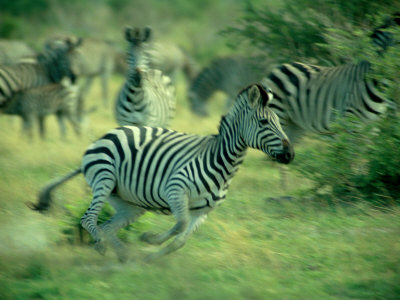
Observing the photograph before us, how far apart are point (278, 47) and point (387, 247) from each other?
5.33m

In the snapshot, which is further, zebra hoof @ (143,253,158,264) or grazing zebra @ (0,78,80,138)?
grazing zebra @ (0,78,80,138)

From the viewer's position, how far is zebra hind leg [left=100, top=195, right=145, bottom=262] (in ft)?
18.4

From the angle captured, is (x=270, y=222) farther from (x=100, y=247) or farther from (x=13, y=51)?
(x=13, y=51)

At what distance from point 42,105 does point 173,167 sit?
246 inches

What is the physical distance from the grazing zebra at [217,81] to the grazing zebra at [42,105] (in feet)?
17.2

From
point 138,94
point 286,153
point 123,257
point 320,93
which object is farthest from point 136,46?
point 286,153

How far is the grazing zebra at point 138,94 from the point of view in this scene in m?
8.80

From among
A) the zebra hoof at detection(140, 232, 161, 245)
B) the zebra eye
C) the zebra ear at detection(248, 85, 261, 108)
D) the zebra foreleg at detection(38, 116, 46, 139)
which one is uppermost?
the zebra ear at detection(248, 85, 261, 108)

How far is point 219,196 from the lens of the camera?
543 cm

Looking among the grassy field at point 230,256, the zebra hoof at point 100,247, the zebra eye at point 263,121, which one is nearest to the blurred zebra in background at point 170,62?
the grassy field at point 230,256

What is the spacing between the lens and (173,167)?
5.60 meters

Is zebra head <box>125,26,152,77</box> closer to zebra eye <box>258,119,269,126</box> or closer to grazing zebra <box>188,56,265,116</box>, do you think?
zebra eye <box>258,119,269,126</box>

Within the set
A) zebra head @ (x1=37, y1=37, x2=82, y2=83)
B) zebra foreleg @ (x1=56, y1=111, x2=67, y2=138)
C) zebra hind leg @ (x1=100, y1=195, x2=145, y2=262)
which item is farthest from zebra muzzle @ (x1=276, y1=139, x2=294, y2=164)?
zebra head @ (x1=37, y1=37, x2=82, y2=83)

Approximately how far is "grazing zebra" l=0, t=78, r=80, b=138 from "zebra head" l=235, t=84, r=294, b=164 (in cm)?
653
